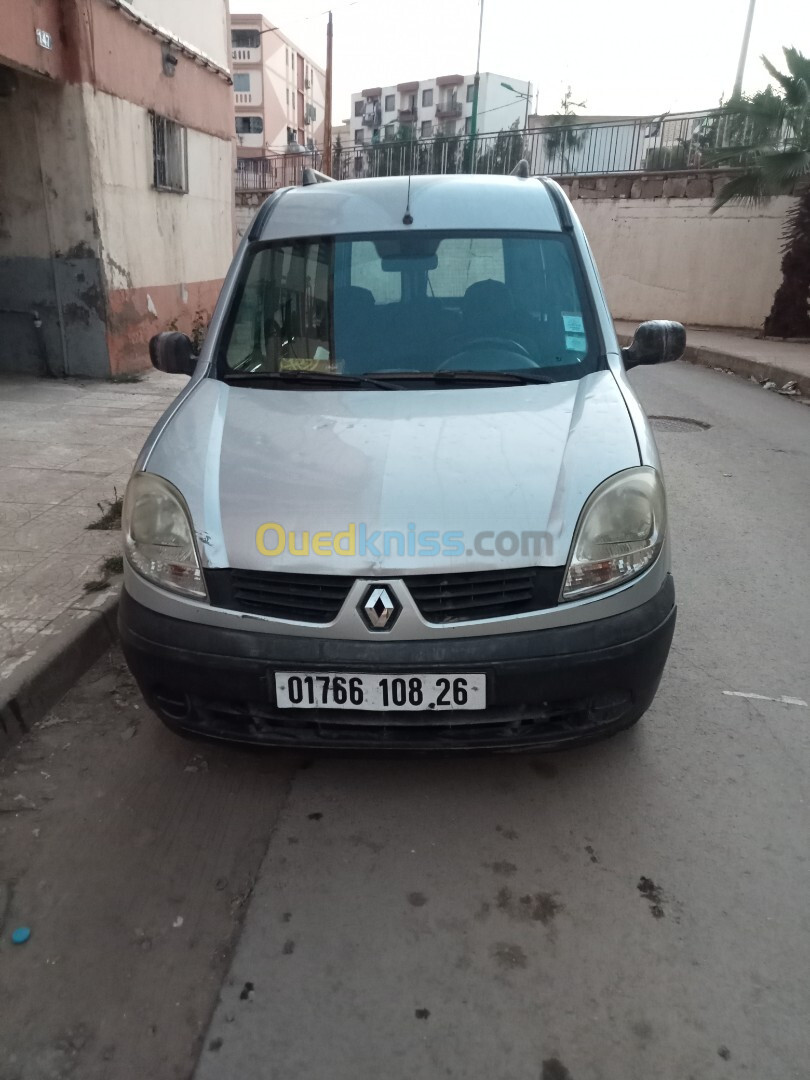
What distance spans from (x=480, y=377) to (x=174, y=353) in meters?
1.35

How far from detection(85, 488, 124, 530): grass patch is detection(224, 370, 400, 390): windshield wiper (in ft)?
5.55

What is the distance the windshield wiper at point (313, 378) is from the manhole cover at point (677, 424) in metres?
5.37

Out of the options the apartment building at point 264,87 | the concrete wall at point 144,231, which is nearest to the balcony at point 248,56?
the apartment building at point 264,87

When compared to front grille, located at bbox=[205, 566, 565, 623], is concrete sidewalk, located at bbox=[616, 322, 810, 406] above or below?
below

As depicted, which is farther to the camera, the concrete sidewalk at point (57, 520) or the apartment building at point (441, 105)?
the apartment building at point (441, 105)

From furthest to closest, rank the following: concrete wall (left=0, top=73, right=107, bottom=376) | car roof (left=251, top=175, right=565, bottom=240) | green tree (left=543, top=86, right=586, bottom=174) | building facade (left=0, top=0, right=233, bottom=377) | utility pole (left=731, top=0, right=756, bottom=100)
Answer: utility pole (left=731, top=0, right=756, bottom=100), green tree (left=543, top=86, right=586, bottom=174), concrete wall (left=0, top=73, right=107, bottom=376), building facade (left=0, top=0, right=233, bottom=377), car roof (left=251, top=175, right=565, bottom=240)

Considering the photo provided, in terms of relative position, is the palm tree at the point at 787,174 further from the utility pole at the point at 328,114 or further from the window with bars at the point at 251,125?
the window with bars at the point at 251,125

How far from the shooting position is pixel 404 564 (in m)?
2.24

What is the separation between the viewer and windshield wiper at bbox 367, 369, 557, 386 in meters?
3.03

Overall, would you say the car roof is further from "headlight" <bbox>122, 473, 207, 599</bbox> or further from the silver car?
"headlight" <bbox>122, 473, 207, 599</bbox>

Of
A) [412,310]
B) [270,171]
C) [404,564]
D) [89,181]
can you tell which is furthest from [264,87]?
[404,564]

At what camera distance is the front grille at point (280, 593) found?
2.28m

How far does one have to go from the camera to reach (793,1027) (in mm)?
1841

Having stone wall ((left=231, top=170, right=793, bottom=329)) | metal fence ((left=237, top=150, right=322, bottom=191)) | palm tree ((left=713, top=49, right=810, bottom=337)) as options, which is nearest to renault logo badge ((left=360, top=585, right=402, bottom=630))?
palm tree ((left=713, top=49, right=810, bottom=337))
